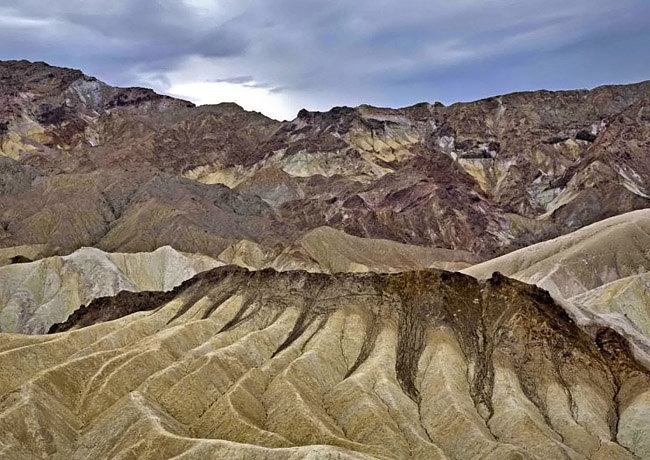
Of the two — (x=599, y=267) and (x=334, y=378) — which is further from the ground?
(x=599, y=267)

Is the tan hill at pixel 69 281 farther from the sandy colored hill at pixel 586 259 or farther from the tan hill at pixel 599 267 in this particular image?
the tan hill at pixel 599 267

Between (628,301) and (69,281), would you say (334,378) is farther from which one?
(69,281)

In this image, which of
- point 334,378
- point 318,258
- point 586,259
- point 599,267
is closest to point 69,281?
point 318,258

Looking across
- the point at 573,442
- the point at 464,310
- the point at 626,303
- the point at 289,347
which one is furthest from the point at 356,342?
the point at 626,303

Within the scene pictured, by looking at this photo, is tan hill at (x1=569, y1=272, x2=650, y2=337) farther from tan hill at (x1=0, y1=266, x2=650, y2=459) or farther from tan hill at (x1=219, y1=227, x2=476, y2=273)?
tan hill at (x1=219, y1=227, x2=476, y2=273)

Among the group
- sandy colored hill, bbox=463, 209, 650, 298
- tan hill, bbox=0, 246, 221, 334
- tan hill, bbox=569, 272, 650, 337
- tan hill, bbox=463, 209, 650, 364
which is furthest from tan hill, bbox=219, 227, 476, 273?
tan hill, bbox=569, 272, 650, 337
